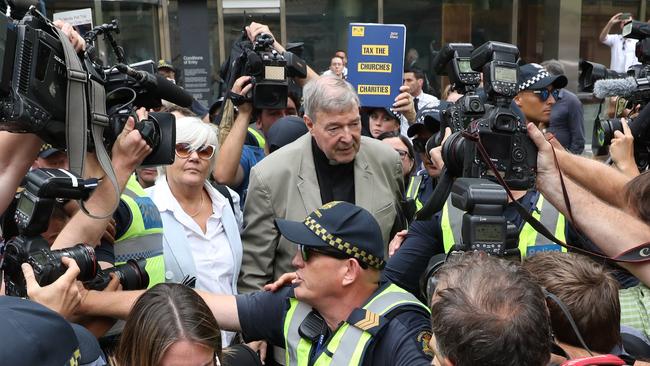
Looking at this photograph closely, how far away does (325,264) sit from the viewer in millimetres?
2547

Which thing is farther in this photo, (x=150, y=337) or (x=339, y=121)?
(x=339, y=121)

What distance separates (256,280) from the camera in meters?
3.47

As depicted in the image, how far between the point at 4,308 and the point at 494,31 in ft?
43.5

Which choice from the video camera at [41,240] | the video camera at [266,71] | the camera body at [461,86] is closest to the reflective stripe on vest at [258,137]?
the video camera at [266,71]

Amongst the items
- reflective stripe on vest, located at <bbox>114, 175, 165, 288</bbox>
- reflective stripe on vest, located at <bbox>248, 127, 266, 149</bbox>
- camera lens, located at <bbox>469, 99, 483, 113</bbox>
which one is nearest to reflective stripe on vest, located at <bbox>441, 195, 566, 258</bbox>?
camera lens, located at <bbox>469, 99, 483, 113</bbox>

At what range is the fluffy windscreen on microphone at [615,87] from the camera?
360 cm

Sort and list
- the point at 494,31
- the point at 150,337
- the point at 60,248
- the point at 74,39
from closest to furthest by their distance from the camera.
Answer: the point at 150,337 < the point at 60,248 < the point at 74,39 < the point at 494,31

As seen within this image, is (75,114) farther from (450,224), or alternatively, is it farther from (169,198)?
(450,224)

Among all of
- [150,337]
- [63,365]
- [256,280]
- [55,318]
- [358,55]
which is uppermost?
[358,55]

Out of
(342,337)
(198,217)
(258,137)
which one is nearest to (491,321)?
(342,337)

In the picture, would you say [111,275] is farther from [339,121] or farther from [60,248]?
[339,121]

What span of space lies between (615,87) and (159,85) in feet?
7.44

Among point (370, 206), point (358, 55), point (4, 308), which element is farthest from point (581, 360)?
point (358, 55)

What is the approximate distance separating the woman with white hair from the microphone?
55cm
